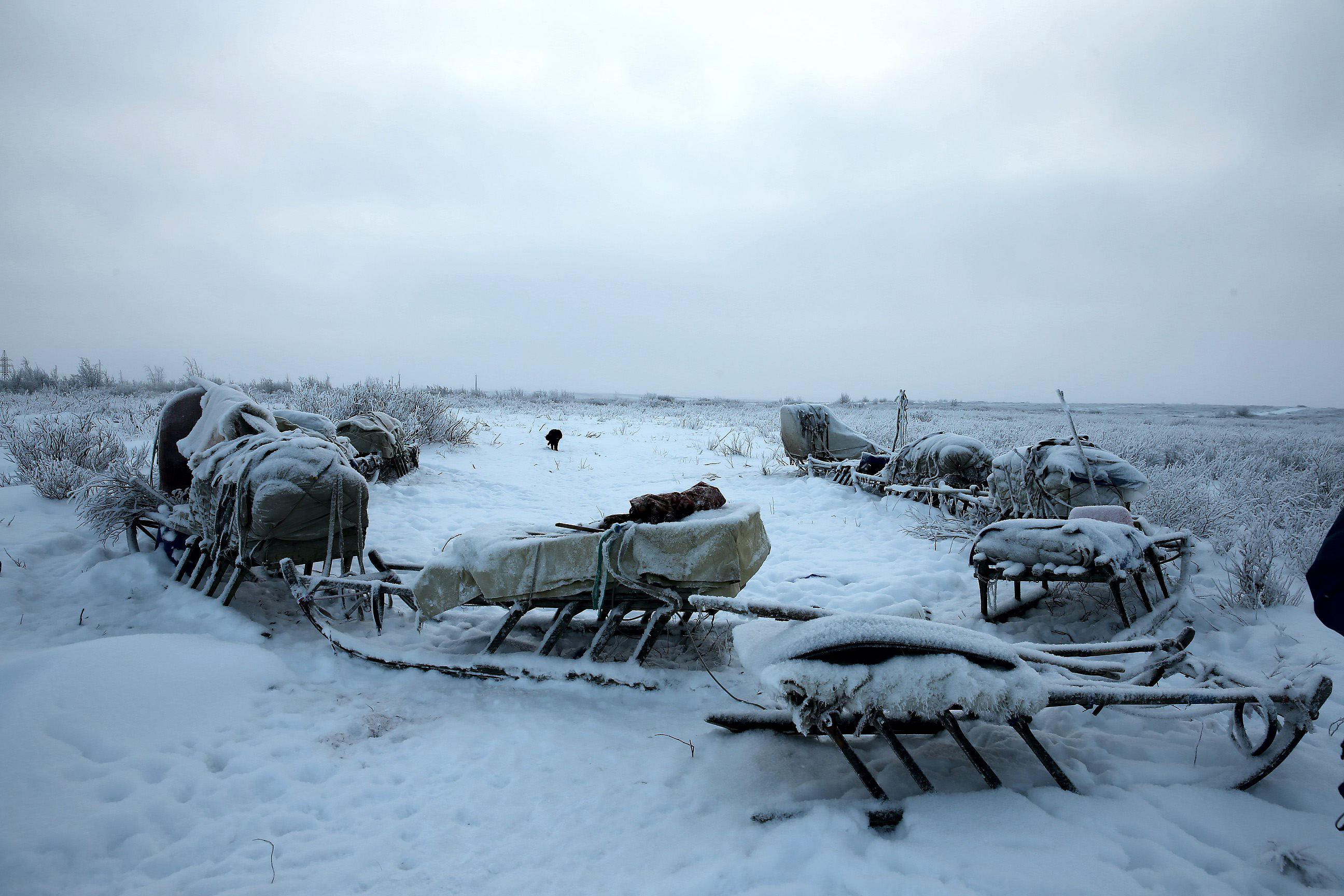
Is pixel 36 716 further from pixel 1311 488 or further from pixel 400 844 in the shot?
pixel 1311 488

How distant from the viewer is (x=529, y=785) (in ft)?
9.18

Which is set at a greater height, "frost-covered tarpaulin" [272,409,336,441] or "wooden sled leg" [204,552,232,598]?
"frost-covered tarpaulin" [272,409,336,441]

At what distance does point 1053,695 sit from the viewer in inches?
94.2

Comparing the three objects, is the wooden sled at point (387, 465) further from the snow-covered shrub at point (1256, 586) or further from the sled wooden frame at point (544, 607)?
the snow-covered shrub at point (1256, 586)

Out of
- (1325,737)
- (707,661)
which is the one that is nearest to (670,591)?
(707,661)

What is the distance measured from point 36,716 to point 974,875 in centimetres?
400

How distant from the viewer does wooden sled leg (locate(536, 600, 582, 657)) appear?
3842mm

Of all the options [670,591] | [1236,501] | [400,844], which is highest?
[1236,501]

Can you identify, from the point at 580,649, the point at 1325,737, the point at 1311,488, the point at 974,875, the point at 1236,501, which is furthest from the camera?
the point at 1311,488

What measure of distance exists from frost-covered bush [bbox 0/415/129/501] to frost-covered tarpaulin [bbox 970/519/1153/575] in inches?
328

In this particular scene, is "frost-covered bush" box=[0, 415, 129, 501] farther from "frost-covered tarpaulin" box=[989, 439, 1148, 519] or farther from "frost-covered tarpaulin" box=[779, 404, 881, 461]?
"frost-covered tarpaulin" box=[779, 404, 881, 461]

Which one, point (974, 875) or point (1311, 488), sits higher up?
point (1311, 488)

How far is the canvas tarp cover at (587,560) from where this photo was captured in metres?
3.42

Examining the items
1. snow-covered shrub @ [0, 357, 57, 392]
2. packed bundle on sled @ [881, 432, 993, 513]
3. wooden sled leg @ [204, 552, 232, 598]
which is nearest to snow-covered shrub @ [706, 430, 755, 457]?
packed bundle on sled @ [881, 432, 993, 513]
